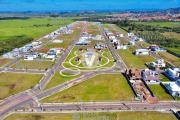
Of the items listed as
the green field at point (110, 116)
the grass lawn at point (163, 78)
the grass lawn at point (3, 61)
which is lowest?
the green field at point (110, 116)

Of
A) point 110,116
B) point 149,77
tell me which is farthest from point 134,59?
point 110,116

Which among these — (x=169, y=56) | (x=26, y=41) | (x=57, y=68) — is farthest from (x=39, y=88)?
(x=26, y=41)

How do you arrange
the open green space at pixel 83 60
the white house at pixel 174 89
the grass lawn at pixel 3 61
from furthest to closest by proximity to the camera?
the grass lawn at pixel 3 61 < the open green space at pixel 83 60 < the white house at pixel 174 89

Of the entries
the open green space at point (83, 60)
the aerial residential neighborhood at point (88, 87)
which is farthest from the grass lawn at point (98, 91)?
the open green space at point (83, 60)

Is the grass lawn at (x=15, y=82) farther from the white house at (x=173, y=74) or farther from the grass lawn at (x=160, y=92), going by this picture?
the white house at (x=173, y=74)

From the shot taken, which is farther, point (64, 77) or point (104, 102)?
point (64, 77)

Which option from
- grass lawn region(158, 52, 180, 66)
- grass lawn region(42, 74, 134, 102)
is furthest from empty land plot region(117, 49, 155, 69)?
grass lawn region(42, 74, 134, 102)

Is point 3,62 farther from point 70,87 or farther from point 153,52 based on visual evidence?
point 153,52
